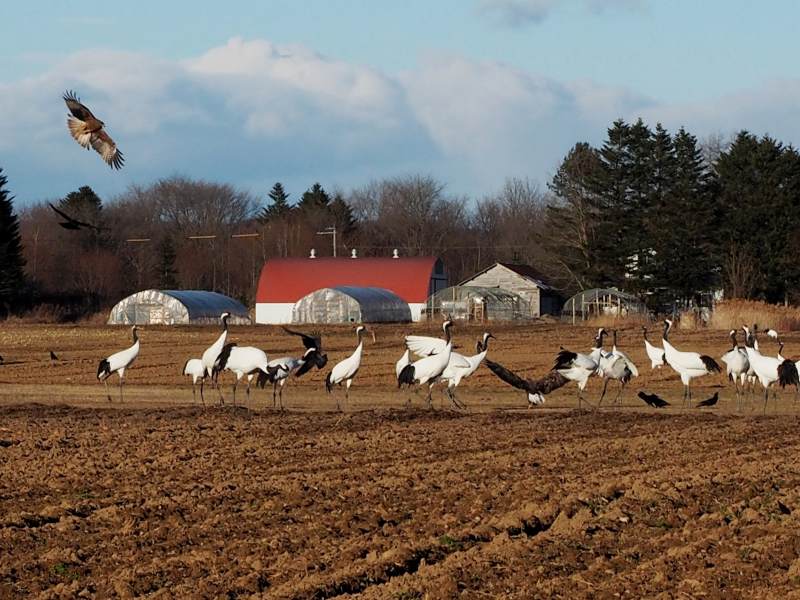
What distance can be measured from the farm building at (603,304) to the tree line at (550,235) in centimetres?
95

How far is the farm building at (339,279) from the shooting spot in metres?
81.8

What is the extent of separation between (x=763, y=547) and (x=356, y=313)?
61377 millimetres

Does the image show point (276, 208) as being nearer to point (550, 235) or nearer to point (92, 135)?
point (550, 235)

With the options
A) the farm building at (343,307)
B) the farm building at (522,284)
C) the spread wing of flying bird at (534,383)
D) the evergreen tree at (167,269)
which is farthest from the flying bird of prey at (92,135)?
the evergreen tree at (167,269)

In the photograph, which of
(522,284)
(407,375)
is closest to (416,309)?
(522,284)

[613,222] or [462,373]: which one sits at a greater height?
[613,222]

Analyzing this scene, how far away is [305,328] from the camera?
64125 mm

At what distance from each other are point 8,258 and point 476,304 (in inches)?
1083

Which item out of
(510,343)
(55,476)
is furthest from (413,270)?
(55,476)

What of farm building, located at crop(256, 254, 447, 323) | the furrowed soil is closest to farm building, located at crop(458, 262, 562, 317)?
farm building, located at crop(256, 254, 447, 323)

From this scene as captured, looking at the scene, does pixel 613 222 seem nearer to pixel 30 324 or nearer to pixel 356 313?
pixel 356 313

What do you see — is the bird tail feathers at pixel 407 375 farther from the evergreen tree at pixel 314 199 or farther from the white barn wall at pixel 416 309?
the evergreen tree at pixel 314 199

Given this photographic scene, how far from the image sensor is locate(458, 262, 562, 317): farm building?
85312mm

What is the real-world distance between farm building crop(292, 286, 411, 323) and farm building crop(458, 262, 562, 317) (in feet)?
37.9
